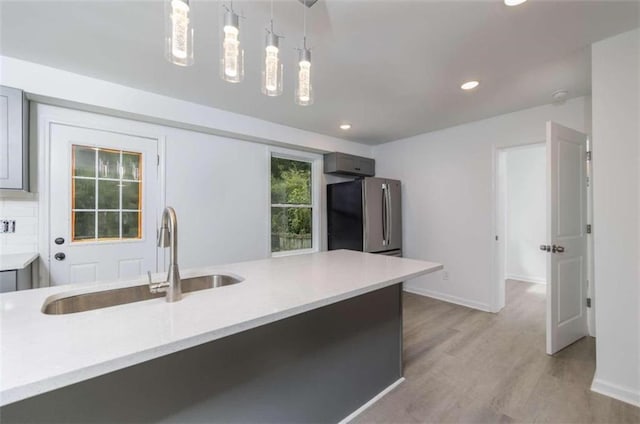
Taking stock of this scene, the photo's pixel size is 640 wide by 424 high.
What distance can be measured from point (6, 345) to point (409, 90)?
289cm

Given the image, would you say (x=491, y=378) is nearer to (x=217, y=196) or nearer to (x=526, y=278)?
(x=217, y=196)

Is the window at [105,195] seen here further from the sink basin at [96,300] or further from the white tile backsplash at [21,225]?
the sink basin at [96,300]

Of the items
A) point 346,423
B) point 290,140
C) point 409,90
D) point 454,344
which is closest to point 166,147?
point 290,140

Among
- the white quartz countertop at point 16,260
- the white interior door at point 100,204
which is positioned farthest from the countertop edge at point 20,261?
the white interior door at point 100,204

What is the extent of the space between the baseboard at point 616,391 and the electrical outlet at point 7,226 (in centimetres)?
444

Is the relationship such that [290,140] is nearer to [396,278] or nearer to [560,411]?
[396,278]

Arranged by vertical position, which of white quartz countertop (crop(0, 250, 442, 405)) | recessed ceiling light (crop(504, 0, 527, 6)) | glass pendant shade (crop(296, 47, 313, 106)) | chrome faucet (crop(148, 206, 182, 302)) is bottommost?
white quartz countertop (crop(0, 250, 442, 405))

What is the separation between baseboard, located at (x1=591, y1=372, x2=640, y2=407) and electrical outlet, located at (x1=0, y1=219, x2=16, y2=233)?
175 inches

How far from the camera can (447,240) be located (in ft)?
12.6

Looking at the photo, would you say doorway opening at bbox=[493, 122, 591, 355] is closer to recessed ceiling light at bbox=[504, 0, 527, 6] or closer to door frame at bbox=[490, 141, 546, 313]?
door frame at bbox=[490, 141, 546, 313]

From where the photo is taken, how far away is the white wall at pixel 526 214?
4.80 meters

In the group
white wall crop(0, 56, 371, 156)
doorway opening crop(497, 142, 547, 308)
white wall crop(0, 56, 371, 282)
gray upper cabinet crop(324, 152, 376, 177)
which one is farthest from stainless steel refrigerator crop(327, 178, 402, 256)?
doorway opening crop(497, 142, 547, 308)

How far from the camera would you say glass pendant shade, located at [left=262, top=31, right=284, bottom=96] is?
1349mm

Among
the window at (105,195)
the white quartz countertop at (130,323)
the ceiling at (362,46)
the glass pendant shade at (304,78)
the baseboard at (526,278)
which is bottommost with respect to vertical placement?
the baseboard at (526,278)
